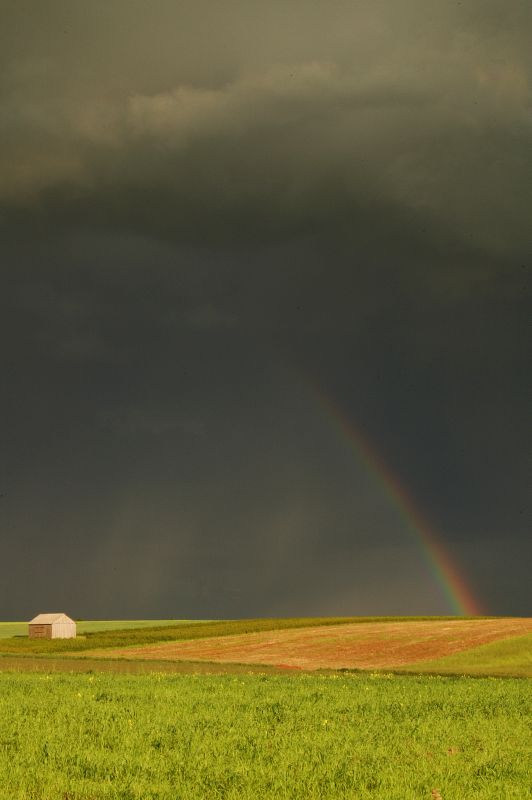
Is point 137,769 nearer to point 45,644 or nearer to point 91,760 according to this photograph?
point 91,760

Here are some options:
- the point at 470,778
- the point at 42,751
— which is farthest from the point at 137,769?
the point at 470,778

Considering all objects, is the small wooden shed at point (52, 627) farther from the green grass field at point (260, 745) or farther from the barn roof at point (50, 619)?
the green grass field at point (260, 745)

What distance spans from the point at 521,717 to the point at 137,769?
13.9 metres

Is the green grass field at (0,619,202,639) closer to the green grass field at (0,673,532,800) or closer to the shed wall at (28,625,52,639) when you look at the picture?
the shed wall at (28,625,52,639)

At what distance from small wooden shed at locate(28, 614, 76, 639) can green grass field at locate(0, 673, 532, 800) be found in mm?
96713

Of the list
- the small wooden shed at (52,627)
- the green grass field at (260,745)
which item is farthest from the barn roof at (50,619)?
the green grass field at (260,745)

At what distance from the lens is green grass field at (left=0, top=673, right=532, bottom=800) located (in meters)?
14.6

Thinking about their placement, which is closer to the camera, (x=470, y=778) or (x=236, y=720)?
(x=470, y=778)

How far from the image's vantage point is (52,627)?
12200 cm

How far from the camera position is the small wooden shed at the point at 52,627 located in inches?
4793

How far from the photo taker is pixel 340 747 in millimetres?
18438

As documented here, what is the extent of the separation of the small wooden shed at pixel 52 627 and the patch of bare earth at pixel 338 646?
37385 mm

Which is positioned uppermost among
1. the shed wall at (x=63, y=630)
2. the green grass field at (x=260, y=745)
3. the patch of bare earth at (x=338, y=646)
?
the shed wall at (x=63, y=630)

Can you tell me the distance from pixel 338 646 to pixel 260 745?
62.6m
